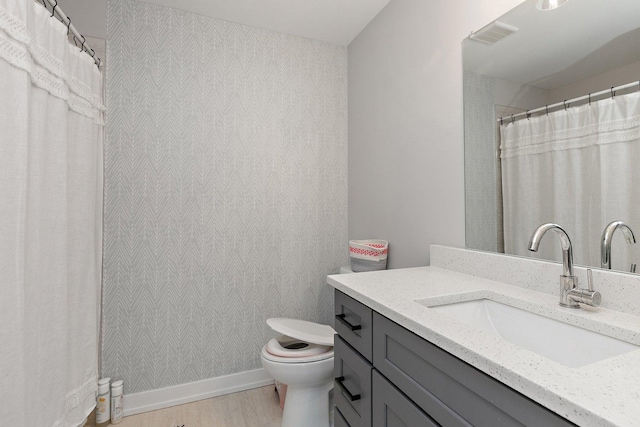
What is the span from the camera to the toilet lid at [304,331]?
5.31ft

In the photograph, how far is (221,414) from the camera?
182 cm

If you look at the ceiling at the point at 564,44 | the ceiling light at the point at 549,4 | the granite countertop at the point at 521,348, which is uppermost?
the ceiling light at the point at 549,4

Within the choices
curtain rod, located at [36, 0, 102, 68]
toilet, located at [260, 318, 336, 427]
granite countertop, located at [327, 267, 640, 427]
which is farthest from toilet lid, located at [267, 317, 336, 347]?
curtain rod, located at [36, 0, 102, 68]

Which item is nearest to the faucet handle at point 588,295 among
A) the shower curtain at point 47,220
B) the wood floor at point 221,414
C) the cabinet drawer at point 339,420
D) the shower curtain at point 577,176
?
the shower curtain at point 577,176

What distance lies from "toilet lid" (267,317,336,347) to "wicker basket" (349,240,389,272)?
1.42 ft

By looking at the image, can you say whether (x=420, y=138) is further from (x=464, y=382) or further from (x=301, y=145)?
(x=464, y=382)

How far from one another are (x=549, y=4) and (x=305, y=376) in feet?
6.05

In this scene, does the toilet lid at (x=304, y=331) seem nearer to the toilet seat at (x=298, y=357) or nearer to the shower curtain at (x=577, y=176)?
the toilet seat at (x=298, y=357)

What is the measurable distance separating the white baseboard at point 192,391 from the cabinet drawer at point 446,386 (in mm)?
1464

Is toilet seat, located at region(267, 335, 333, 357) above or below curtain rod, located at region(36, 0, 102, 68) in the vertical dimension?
below

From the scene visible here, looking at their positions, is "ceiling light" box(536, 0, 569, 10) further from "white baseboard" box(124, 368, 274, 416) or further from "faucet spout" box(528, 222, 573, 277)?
"white baseboard" box(124, 368, 274, 416)

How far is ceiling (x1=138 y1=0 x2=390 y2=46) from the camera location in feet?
6.24

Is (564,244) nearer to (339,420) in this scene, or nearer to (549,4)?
(549,4)

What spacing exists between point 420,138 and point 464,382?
1.28 metres
